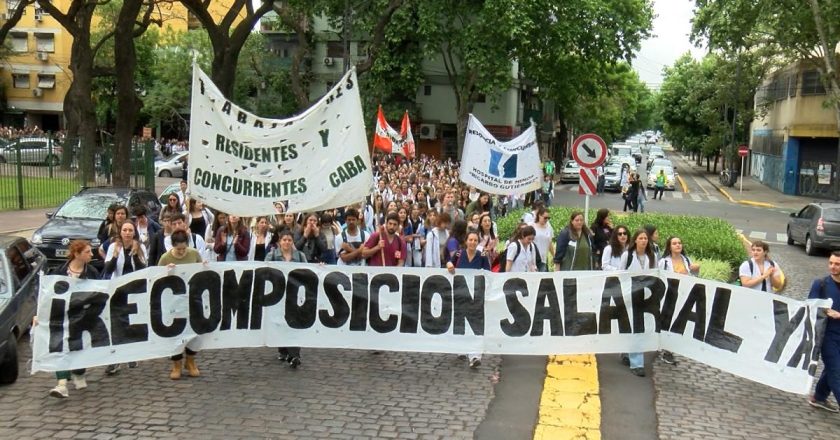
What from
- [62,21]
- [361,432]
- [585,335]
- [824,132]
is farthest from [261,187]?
[824,132]

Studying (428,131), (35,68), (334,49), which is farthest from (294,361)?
(35,68)

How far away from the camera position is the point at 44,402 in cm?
723

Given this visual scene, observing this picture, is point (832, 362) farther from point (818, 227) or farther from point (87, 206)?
point (818, 227)

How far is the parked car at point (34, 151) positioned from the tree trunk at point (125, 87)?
5.97 feet

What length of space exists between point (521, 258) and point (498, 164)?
449 centimetres

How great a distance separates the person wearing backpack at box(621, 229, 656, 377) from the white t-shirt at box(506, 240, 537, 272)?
102cm

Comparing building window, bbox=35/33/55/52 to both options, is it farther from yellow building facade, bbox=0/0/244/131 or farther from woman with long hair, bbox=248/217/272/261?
woman with long hair, bbox=248/217/272/261

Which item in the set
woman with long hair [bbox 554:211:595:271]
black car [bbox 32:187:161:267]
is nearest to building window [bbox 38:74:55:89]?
black car [bbox 32:187:161:267]

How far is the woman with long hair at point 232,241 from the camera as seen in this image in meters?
9.64

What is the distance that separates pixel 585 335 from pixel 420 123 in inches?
1640

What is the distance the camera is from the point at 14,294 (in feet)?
26.5

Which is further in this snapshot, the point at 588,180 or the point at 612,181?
the point at 612,181

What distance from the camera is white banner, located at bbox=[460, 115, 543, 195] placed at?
1316 cm

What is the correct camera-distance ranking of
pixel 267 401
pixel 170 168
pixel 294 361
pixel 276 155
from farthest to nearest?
pixel 170 168 → pixel 294 361 → pixel 276 155 → pixel 267 401
